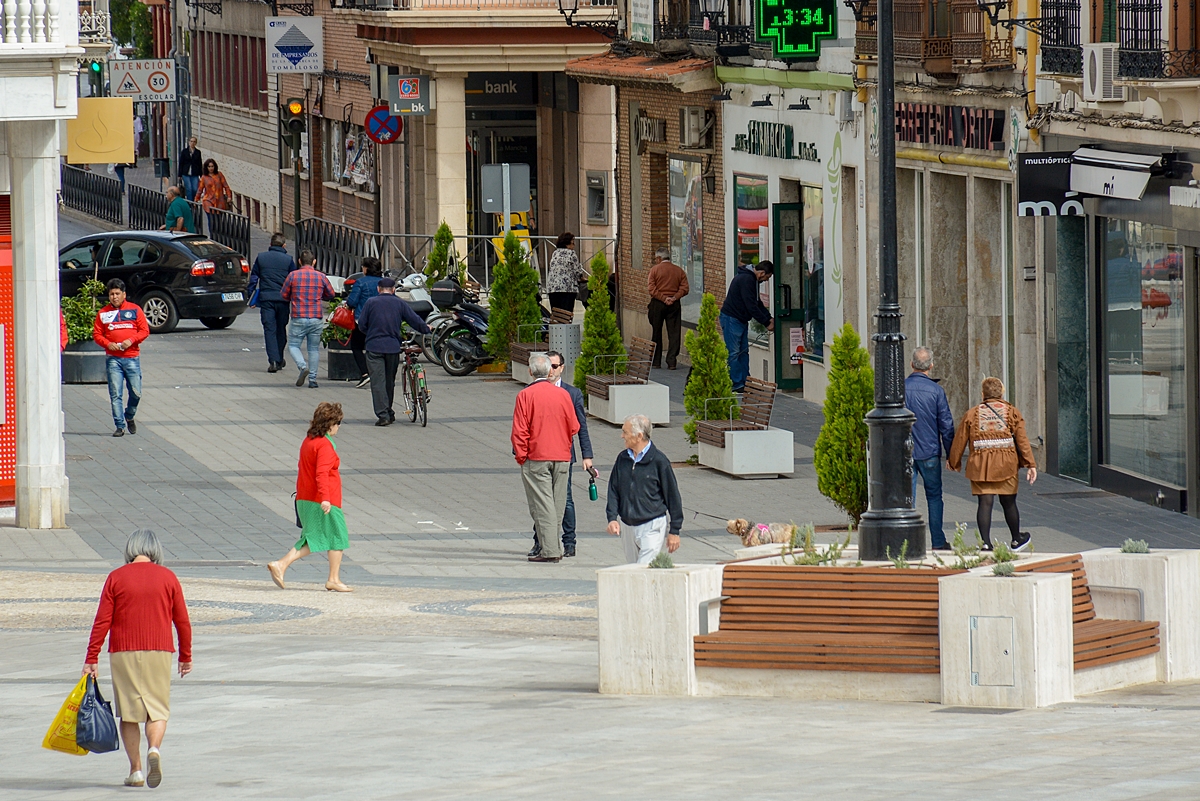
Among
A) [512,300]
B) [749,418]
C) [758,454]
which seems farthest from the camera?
[512,300]

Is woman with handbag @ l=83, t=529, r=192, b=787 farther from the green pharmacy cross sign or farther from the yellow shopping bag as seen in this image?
the green pharmacy cross sign

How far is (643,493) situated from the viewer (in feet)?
46.7

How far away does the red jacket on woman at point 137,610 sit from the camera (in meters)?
9.76

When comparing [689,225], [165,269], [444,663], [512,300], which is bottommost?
[444,663]

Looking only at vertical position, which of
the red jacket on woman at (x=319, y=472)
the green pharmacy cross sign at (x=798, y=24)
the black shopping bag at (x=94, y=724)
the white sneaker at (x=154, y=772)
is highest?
the green pharmacy cross sign at (x=798, y=24)

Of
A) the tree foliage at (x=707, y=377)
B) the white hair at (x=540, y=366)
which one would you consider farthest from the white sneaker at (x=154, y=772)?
the tree foliage at (x=707, y=377)

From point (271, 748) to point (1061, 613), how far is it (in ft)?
12.6

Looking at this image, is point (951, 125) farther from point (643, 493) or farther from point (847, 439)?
point (643, 493)

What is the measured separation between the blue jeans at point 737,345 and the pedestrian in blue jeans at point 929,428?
388 inches

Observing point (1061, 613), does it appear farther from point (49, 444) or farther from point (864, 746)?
point (49, 444)

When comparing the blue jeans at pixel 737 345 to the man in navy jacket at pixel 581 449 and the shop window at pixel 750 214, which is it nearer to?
the shop window at pixel 750 214

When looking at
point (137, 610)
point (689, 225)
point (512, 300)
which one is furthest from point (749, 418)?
point (137, 610)

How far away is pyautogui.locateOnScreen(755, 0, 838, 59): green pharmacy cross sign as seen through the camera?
25.6 meters

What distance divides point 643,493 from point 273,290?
49.2 ft
